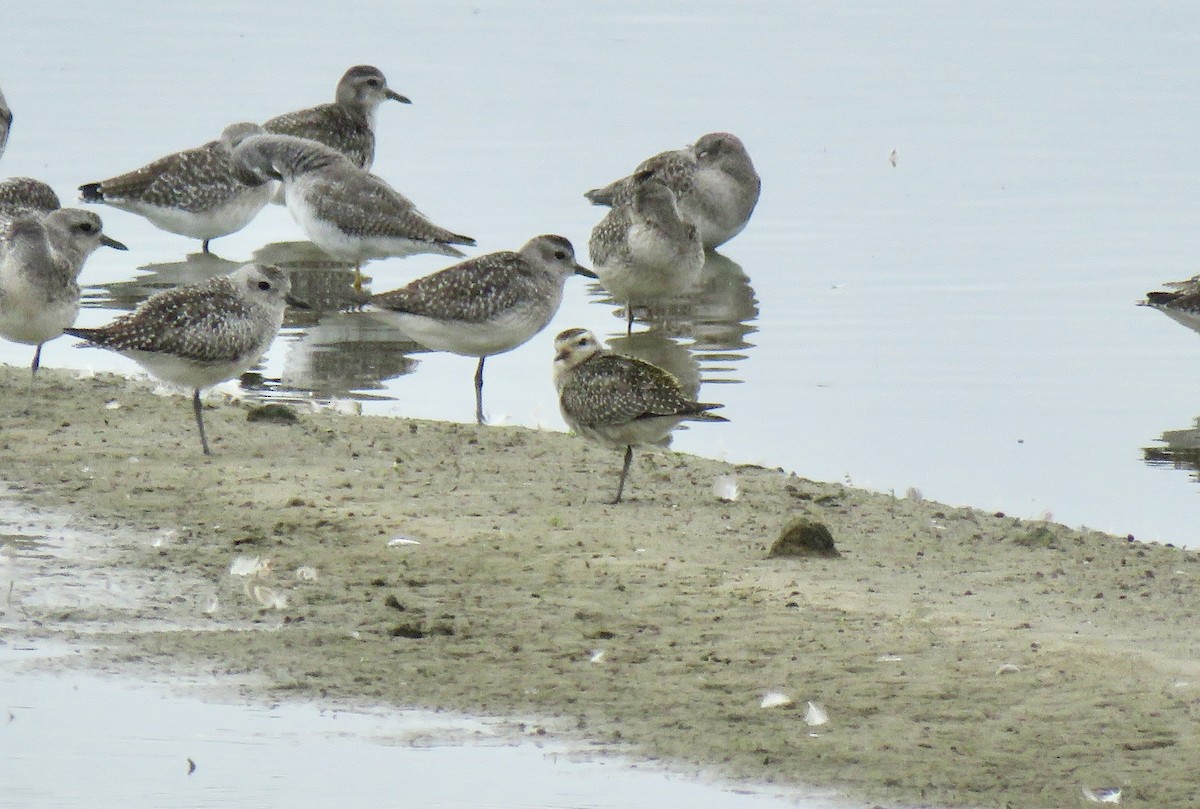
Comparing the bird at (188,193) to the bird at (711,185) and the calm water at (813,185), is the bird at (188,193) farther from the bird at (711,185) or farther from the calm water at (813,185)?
the bird at (711,185)

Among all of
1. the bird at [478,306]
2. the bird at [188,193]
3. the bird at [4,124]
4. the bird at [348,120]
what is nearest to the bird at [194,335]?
the bird at [478,306]

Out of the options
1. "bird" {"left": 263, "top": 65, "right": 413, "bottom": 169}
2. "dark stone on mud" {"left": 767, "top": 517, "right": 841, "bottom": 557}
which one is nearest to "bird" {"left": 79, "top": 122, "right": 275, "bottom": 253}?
"bird" {"left": 263, "top": 65, "right": 413, "bottom": 169}

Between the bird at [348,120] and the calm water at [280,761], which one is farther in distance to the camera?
the bird at [348,120]

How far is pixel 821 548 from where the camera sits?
8.48m

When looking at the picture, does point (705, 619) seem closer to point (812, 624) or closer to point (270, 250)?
point (812, 624)

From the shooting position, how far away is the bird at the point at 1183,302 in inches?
544

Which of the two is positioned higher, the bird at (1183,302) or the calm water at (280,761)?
the calm water at (280,761)

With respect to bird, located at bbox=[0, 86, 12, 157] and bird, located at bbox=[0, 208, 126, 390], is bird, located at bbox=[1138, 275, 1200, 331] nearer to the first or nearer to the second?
bird, located at bbox=[0, 208, 126, 390]

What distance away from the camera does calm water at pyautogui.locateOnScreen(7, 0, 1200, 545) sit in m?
12.3

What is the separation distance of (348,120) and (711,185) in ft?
12.3

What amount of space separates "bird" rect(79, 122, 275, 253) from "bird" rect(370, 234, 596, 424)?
197 inches

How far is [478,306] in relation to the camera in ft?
39.6

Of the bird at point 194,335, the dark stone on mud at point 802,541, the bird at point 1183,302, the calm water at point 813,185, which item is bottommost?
the calm water at point 813,185

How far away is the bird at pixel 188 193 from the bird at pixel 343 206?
197mm
